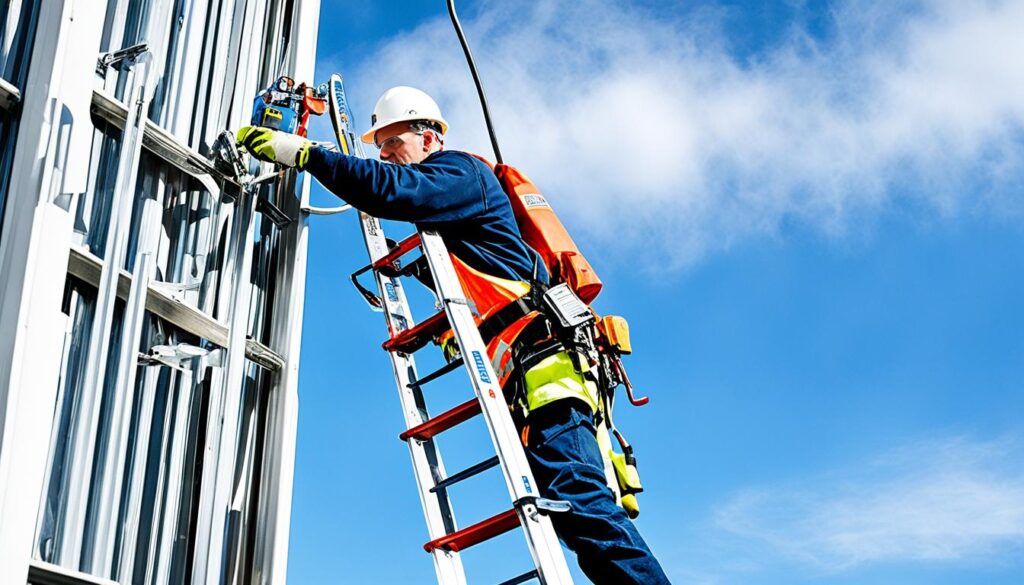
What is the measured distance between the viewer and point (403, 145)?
19.6 feet

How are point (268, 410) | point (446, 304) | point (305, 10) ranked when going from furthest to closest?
1. point (305, 10)
2. point (268, 410)
3. point (446, 304)

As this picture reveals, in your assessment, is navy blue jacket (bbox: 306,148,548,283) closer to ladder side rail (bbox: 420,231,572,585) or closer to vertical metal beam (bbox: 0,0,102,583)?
ladder side rail (bbox: 420,231,572,585)

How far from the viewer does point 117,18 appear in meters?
4.62

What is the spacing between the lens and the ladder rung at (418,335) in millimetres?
5230

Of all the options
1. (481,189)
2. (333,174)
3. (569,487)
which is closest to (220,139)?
(333,174)

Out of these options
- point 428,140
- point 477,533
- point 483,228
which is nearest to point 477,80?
point 428,140

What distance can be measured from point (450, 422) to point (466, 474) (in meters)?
0.25

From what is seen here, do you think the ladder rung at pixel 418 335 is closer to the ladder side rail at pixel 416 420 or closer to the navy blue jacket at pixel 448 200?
the ladder side rail at pixel 416 420

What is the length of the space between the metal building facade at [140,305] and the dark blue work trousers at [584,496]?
1.23m

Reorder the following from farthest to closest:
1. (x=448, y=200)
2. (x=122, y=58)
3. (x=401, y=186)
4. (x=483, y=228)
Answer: (x=483, y=228) < (x=448, y=200) < (x=401, y=186) < (x=122, y=58)

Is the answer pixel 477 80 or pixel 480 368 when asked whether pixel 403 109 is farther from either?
pixel 480 368

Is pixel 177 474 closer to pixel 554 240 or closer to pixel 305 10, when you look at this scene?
pixel 554 240

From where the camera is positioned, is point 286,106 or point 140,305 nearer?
point 140,305

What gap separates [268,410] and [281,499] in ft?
1.51
